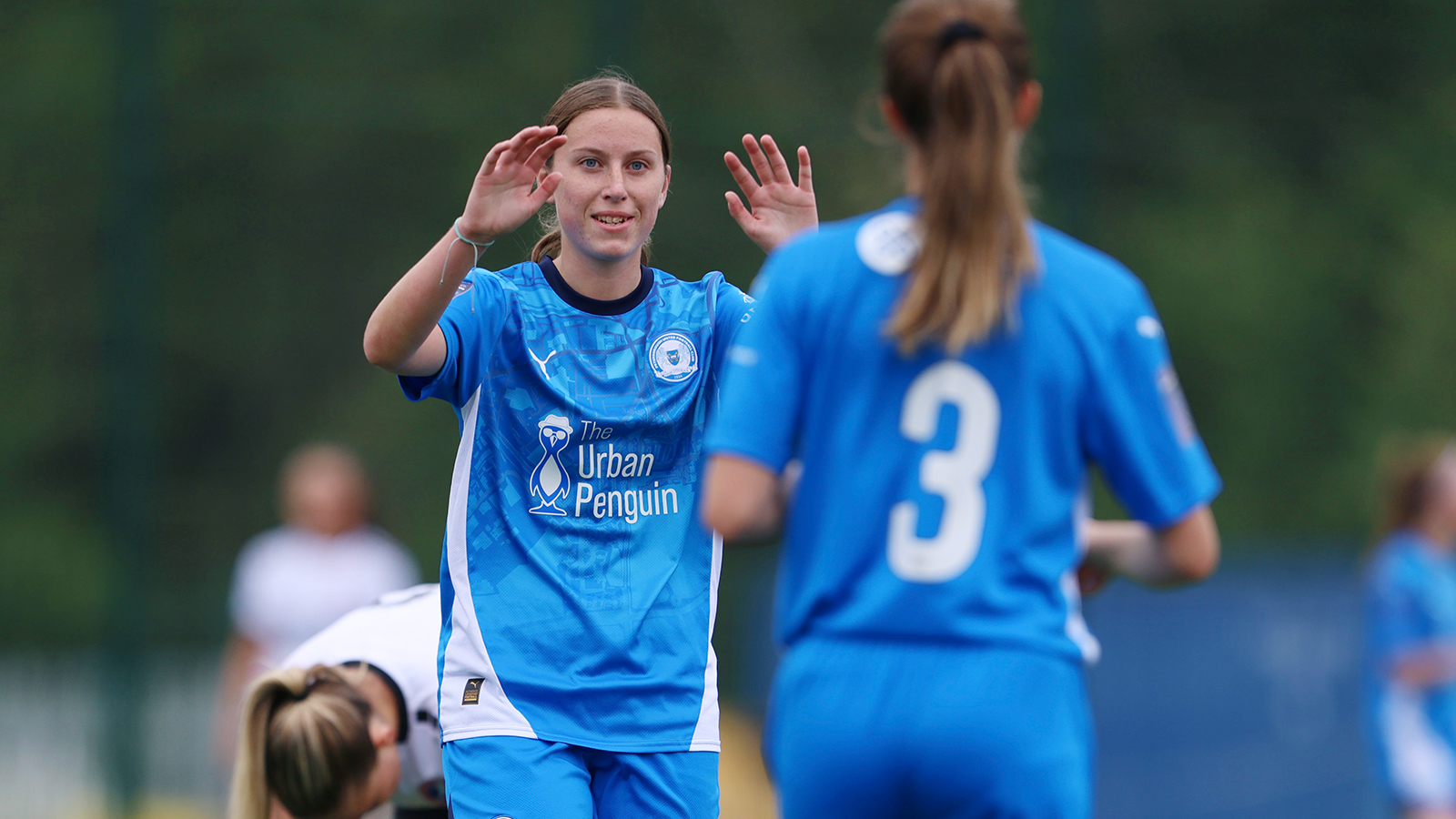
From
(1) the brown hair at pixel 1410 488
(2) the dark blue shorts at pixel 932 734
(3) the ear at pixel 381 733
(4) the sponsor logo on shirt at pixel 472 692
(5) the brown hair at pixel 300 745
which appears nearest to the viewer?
(2) the dark blue shorts at pixel 932 734

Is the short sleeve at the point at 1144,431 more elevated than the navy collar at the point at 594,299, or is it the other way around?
the navy collar at the point at 594,299

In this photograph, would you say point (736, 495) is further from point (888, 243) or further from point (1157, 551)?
point (1157, 551)

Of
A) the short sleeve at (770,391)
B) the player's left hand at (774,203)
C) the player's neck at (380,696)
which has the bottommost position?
the player's neck at (380,696)

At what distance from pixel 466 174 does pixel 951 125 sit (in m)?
9.50

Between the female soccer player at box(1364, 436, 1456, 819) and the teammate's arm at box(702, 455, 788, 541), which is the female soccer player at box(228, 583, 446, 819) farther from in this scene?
the female soccer player at box(1364, 436, 1456, 819)

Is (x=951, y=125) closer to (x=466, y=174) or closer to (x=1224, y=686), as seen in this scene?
(x=1224, y=686)

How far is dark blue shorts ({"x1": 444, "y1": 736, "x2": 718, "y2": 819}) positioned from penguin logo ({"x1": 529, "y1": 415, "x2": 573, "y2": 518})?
43 cm

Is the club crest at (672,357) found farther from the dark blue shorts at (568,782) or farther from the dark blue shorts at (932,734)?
the dark blue shorts at (932,734)

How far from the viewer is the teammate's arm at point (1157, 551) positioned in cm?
235

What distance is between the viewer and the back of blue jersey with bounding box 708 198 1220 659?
2.25m

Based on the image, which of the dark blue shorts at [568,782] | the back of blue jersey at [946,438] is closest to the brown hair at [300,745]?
the dark blue shorts at [568,782]

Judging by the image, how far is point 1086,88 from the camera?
36.3 ft

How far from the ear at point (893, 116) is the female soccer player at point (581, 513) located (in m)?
0.85

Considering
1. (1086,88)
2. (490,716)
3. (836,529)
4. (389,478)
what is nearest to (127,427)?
(389,478)
